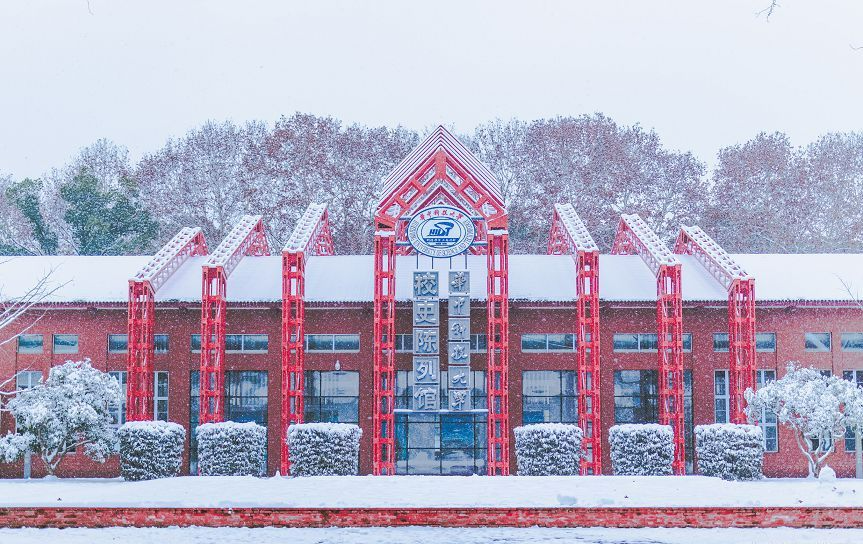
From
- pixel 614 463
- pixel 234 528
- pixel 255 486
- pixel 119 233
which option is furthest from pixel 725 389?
pixel 119 233

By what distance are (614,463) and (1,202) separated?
4083 centimetres

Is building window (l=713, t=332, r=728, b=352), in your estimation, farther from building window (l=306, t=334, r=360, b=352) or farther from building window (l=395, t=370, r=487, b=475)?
building window (l=306, t=334, r=360, b=352)

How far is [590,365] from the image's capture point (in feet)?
103

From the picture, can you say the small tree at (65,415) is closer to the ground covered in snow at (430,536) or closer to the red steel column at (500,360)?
the red steel column at (500,360)

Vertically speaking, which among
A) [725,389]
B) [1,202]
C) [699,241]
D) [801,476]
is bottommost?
[801,476]

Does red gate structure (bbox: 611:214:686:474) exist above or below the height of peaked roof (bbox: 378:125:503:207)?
below

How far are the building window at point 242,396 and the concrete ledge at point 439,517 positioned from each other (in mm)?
14472

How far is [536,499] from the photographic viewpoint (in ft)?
69.2

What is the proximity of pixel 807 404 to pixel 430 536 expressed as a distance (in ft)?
50.8

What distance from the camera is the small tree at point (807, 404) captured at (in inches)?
1178

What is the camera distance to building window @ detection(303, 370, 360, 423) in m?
33.1

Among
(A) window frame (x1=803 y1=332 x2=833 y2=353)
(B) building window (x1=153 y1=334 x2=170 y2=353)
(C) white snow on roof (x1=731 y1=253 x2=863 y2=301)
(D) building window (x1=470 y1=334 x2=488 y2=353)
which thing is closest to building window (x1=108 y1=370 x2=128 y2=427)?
(B) building window (x1=153 y1=334 x2=170 y2=353)

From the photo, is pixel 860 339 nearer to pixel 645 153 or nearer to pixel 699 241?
pixel 699 241

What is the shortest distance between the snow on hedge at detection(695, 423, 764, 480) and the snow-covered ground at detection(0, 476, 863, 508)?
352 centimetres
